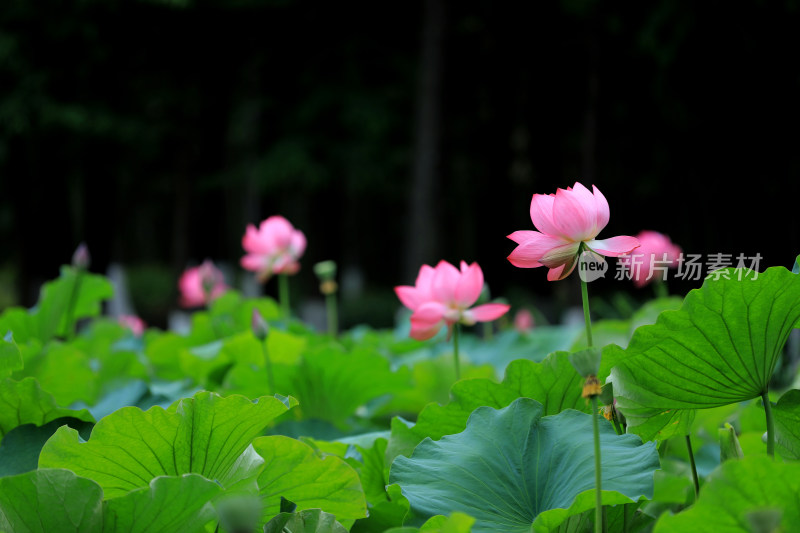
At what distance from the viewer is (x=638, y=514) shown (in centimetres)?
88

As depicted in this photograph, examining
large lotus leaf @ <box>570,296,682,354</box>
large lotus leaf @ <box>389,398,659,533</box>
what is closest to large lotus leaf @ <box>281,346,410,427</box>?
large lotus leaf @ <box>570,296,682,354</box>

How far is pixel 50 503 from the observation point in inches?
27.7

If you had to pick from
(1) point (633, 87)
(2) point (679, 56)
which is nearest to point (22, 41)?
(2) point (679, 56)

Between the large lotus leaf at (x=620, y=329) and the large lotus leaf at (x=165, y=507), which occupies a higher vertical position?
the large lotus leaf at (x=165, y=507)

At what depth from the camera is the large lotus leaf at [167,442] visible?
786 millimetres

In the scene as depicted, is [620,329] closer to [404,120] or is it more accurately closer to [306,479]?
[306,479]

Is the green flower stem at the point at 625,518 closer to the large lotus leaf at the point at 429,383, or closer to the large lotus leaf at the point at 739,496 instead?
the large lotus leaf at the point at 739,496

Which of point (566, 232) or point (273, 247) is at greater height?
point (566, 232)

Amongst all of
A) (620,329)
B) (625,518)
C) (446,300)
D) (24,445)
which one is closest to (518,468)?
(625,518)

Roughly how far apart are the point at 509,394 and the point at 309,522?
12.0 inches

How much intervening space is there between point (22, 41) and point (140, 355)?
8.35 metres

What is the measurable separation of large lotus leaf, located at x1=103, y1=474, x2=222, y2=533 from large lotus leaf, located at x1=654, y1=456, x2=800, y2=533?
0.40 metres

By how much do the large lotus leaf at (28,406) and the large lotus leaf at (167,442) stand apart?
174 mm

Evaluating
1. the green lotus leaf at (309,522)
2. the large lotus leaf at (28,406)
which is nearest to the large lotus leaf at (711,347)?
the green lotus leaf at (309,522)
